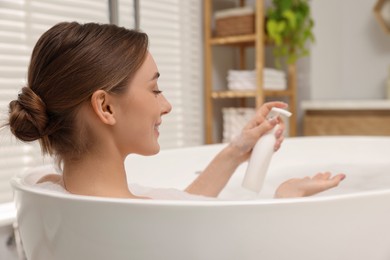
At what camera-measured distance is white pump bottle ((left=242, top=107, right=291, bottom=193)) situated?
4.03 ft

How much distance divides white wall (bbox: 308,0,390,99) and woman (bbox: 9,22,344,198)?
224cm

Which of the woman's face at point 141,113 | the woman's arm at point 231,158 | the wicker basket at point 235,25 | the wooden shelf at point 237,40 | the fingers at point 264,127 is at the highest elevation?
the wicker basket at point 235,25

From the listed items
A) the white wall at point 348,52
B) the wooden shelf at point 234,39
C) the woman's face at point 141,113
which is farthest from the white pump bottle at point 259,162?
the white wall at point 348,52

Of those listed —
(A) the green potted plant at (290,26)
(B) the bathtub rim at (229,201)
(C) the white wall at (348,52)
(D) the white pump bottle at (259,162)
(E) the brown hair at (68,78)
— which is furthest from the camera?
(C) the white wall at (348,52)

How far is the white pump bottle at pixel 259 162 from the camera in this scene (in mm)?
1228

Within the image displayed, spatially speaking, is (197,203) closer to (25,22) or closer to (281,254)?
(281,254)

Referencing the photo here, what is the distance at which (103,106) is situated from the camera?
85 centimetres

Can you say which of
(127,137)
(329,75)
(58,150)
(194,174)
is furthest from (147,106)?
(329,75)

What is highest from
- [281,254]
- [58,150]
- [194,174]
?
[58,150]

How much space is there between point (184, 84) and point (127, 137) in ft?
6.72

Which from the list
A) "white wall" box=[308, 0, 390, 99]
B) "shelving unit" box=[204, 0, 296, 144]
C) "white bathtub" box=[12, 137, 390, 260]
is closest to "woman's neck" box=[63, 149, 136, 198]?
"white bathtub" box=[12, 137, 390, 260]

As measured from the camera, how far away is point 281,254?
685mm

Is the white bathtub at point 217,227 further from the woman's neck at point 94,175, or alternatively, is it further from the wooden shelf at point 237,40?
the wooden shelf at point 237,40

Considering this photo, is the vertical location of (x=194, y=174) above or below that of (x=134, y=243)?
below
